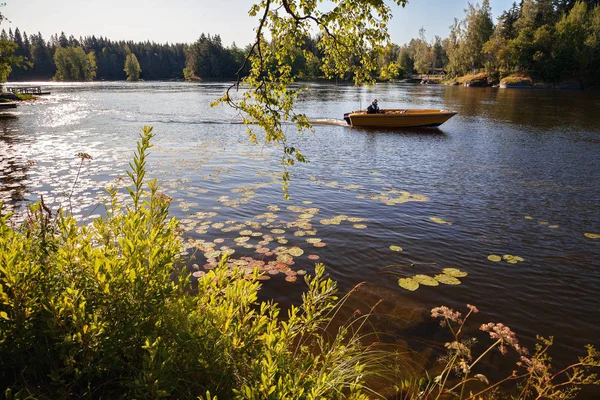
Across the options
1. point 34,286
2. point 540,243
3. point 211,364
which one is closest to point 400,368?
point 211,364

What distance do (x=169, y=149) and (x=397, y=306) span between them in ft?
57.9

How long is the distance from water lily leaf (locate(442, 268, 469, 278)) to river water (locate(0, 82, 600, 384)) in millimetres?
129

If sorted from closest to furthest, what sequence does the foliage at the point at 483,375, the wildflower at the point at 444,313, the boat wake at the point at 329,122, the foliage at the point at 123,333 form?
the foliage at the point at 123,333
the foliage at the point at 483,375
the wildflower at the point at 444,313
the boat wake at the point at 329,122

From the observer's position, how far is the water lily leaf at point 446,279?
7172 mm

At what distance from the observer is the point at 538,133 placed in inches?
993

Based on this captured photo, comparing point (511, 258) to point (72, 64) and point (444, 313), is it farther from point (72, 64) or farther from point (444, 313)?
point (72, 64)

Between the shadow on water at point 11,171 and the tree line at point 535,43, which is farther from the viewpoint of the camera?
the tree line at point 535,43

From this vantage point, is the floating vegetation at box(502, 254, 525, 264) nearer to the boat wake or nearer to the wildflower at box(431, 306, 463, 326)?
the wildflower at box(431, 306, 463, 326)

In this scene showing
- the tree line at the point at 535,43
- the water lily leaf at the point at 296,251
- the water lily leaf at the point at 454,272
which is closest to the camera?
Result: the water lily leaf at the point at 454,272

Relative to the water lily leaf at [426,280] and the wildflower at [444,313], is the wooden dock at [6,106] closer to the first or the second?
the water lily leaf at [426,280]

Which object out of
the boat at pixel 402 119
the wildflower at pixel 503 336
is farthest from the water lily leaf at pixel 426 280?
the boat at pixel 402 119

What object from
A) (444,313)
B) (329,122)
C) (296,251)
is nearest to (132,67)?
(329,122)

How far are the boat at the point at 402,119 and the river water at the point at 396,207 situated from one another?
8.42ft

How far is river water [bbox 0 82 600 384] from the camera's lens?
6.66m
